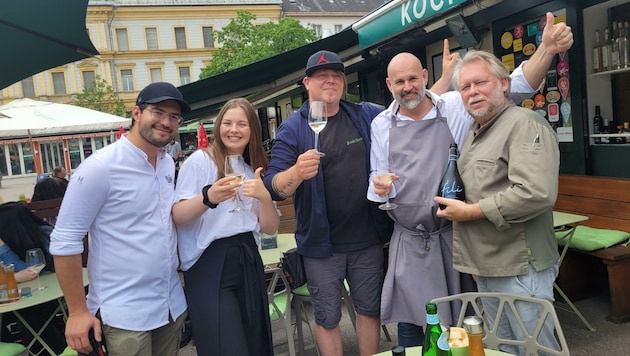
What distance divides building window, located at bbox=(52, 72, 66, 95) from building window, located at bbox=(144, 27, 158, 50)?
24.6 ft

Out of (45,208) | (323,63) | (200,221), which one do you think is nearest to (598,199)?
(323,63)

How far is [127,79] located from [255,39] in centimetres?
1914

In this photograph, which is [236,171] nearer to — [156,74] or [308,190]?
[308,190]

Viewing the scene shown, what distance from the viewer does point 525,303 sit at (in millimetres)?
1815

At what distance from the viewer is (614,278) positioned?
3.46 m

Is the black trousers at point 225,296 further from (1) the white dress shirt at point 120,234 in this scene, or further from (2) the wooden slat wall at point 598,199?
(2) the wooden slat wall at point 598,199

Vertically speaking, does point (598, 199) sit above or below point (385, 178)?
below

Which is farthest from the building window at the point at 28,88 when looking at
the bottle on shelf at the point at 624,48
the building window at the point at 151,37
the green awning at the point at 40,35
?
the bottle on shelf at the point at 624,48

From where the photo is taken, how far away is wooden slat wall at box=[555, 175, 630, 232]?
388 cm

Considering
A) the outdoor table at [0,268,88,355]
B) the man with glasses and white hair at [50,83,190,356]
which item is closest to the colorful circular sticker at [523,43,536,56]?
the man with glasses and white hair at [50,83,190,356]

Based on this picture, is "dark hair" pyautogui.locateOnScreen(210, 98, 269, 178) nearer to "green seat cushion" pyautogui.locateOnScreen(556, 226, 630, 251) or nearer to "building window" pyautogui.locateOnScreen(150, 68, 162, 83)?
"green seat cushion" pyautogui.locateOnScreen(556, 226, 630, 251)

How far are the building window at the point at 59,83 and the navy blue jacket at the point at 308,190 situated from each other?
1637 inches

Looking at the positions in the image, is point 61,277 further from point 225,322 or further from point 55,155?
point 55,155

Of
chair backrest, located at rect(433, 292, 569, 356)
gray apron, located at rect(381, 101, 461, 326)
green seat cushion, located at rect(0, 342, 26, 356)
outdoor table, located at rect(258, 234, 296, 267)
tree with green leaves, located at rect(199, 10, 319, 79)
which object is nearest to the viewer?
chair backrest, located at rect(433, 292, 569, 356)
